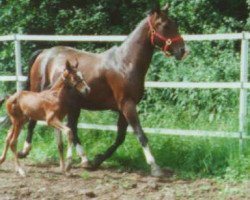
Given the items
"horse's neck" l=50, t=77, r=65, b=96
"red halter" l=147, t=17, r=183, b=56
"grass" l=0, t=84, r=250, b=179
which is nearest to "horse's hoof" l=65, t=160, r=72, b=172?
"horse's neck" l=50, t=77, r=65, b=96

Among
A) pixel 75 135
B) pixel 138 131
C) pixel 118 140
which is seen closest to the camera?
pixel 138 131

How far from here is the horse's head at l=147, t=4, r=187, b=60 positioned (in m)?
8.23

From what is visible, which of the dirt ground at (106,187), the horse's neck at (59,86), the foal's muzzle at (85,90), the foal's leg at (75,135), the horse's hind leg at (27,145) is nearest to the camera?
the dirt ground at (106,187)

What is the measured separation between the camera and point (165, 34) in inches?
324

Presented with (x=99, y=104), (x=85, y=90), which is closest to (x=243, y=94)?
(x=99, y=104)

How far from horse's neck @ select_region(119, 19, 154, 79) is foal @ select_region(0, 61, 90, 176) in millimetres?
759

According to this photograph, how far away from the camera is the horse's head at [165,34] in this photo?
27.0 feet

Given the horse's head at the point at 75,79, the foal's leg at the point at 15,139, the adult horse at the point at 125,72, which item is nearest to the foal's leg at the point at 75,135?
the adult horse at the point at 125,72

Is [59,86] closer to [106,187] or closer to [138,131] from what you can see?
[138,131]

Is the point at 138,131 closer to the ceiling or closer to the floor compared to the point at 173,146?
closer to the ceiling

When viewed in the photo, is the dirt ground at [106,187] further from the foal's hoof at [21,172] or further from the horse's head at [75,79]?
the horse's head at [75,79]

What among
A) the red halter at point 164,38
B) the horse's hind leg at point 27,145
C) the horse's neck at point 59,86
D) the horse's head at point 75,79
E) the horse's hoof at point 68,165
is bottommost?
the horse's hind leg at point 27,145

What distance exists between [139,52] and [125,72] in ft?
1.04

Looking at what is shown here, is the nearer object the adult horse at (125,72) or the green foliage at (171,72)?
the adult horse at (125,72)
